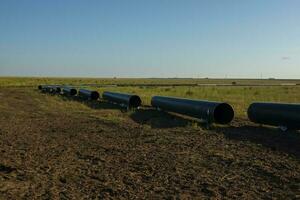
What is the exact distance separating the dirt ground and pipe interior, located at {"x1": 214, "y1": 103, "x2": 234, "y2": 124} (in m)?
0.68

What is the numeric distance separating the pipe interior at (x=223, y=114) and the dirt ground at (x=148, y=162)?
68 cm

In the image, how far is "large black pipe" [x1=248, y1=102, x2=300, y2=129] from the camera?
14.6 metres

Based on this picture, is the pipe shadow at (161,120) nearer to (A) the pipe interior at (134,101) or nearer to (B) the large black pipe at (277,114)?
(B) the large black pipe at (277,114)

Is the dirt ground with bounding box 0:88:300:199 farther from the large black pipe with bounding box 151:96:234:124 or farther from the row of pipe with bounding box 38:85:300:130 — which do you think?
the large black pipe with bounding box 151:96:234:124

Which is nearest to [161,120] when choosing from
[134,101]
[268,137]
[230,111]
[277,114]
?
[230,111]

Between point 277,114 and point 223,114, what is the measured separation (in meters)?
2.76

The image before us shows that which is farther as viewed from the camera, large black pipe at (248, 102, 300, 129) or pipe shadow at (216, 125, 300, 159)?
large black pipe at (248, 102, 300, 129)

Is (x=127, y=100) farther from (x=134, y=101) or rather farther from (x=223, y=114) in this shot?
(x=223, y=114)

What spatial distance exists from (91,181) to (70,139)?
5781mm

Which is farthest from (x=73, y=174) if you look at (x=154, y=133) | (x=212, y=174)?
(x=154, y=133)

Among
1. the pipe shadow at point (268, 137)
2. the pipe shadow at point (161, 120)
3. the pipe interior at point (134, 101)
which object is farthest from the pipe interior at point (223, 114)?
the pipe interior at point (134, 101)

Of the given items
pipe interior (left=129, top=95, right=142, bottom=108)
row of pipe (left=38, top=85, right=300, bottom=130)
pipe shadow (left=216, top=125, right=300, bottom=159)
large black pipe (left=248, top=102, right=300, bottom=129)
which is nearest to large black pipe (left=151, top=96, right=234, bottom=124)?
row of pipe (left=38, top=85, right=300, bottom=130)

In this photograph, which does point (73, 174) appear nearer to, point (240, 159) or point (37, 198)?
point (37, 198)

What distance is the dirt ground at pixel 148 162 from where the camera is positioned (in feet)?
24.7
